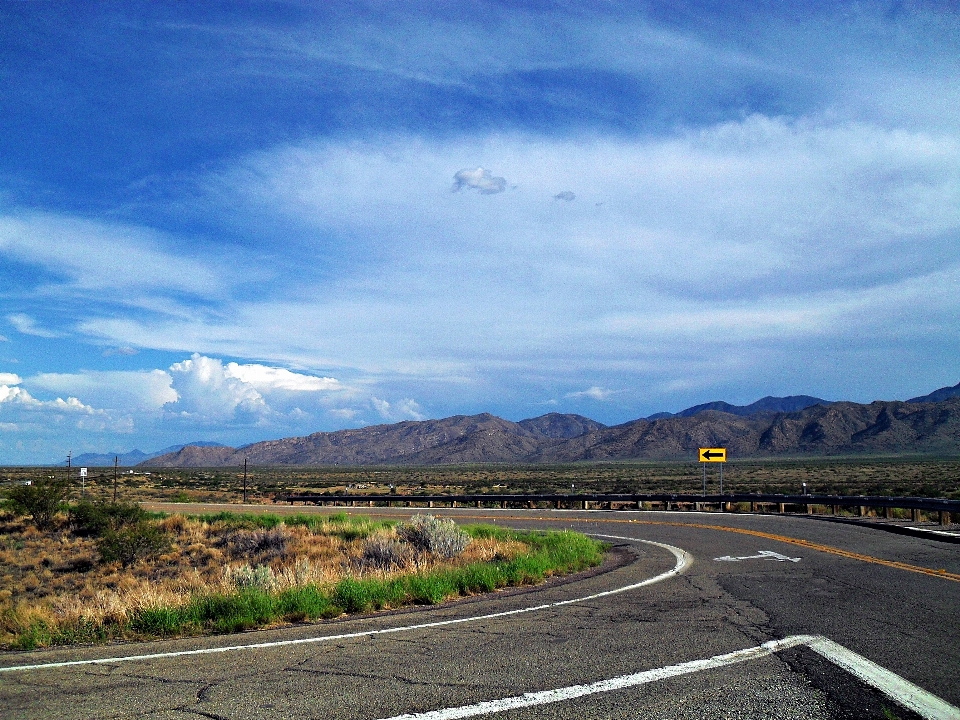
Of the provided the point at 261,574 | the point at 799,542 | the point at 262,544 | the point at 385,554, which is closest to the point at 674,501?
the point at 799,542

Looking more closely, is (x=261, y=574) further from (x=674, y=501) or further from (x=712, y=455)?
(x=712, y=455)

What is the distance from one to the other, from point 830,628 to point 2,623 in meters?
10.5

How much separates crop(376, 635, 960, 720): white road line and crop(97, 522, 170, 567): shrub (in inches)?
797

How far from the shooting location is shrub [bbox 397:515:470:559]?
679 inches

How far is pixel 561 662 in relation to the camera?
23.1ft

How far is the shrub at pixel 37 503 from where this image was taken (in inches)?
1261

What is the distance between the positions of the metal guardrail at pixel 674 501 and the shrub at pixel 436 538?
1563 cm

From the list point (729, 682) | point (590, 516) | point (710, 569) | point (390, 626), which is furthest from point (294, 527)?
point (729, 682)

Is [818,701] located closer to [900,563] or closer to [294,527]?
[900,563]

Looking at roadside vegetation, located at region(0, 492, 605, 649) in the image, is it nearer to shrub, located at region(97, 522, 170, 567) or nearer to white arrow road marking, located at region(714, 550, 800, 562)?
shrub, located at region(97, 522, 170, 567)

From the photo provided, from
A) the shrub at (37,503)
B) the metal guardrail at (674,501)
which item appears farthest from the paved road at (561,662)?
the shrub at (37,503)

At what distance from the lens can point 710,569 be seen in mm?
14328

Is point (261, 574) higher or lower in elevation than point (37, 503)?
lower

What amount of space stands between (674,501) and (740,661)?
30582 millimetres
